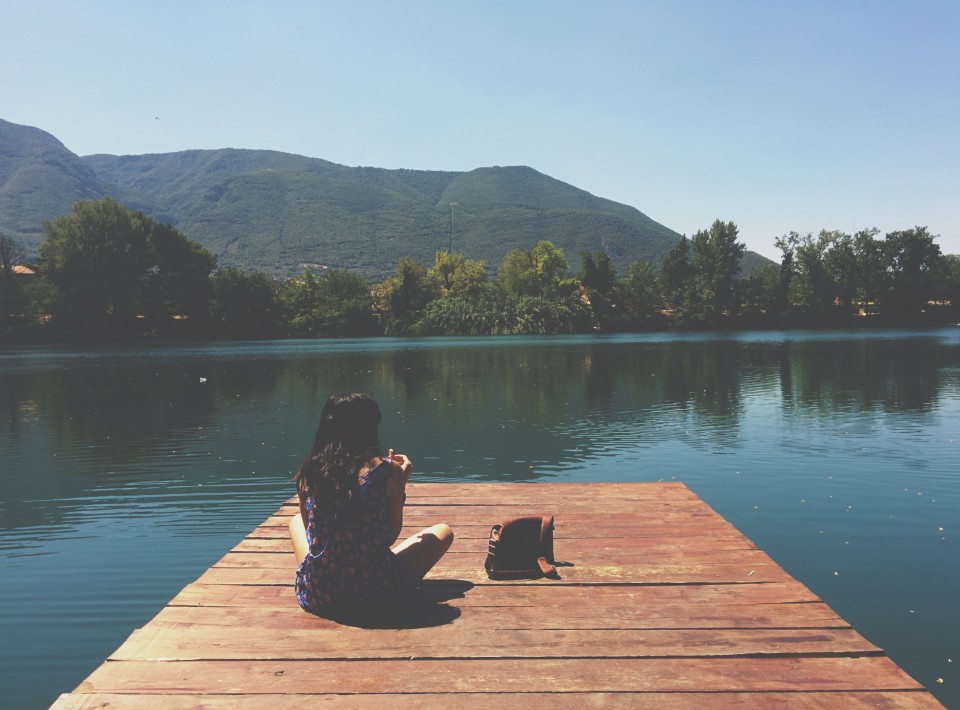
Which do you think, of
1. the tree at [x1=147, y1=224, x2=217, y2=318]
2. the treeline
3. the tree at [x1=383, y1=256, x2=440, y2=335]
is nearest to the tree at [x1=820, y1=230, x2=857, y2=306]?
the treeline

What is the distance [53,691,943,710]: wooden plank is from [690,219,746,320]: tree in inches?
3915

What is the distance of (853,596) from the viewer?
24.5 feet

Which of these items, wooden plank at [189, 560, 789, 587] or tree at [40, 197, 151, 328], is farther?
tree at [40, 197, 151, 328]

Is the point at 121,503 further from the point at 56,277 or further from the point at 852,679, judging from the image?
the point at 56,277

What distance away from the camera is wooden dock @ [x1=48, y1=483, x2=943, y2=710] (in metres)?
3.58

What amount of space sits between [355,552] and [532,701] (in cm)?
146

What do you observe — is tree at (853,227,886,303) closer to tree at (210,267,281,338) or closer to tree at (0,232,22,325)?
tree at (210,267,281,338)

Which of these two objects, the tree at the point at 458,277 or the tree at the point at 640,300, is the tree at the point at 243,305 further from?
the tree at the point at 640,300

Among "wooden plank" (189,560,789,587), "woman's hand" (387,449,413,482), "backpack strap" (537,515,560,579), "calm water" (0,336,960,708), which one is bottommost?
"calm water" (0,336,960,708)

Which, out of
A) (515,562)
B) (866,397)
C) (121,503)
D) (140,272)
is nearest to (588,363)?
(866,397)

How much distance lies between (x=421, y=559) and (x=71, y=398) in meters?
26.9

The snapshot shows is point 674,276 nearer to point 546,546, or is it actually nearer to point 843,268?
point 843,268

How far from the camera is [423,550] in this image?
494cm

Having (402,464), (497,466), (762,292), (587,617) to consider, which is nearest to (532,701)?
(587,617)
